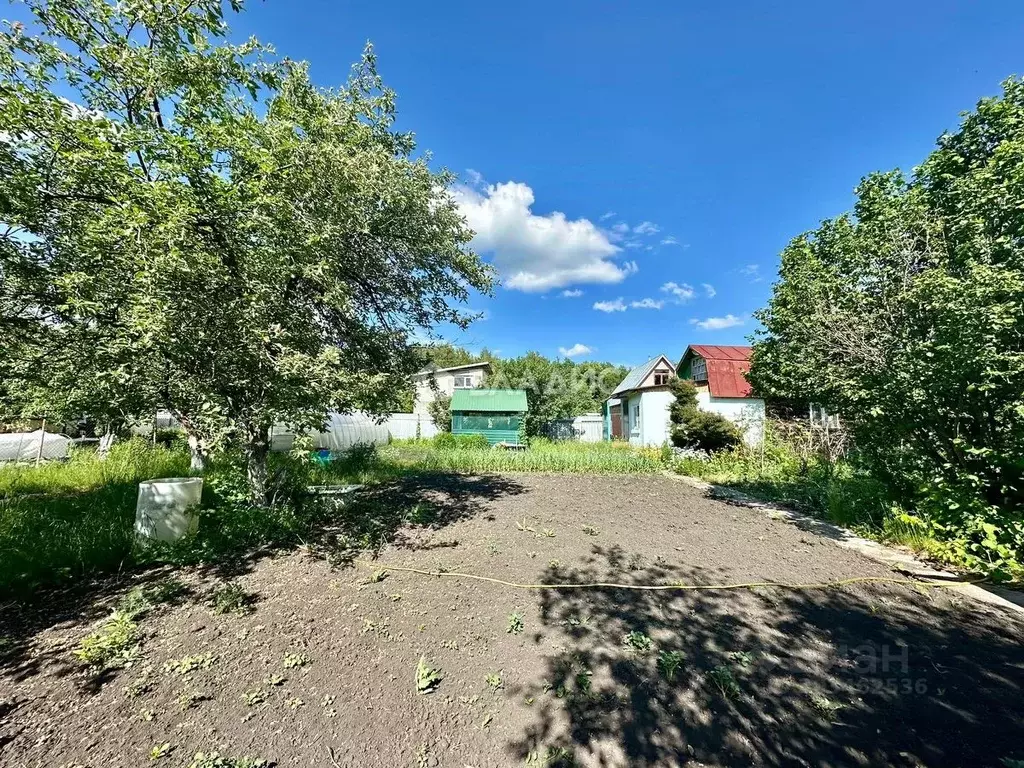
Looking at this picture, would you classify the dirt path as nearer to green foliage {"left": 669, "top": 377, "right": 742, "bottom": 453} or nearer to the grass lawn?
the grass lawn

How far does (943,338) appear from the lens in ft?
13.1

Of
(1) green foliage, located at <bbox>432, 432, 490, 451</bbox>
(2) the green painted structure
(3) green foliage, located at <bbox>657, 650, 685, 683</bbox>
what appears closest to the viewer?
(3) green foliage, located at <bbox>657, 650, 685, 683</bbox>

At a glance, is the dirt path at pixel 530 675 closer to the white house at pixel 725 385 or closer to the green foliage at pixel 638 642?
the green foliage at pixel 638 642

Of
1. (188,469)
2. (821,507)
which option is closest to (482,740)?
(821,507)

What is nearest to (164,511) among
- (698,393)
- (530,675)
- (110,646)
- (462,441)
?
(110,646)

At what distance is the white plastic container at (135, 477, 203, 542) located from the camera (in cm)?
421

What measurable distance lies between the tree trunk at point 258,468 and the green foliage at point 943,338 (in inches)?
274

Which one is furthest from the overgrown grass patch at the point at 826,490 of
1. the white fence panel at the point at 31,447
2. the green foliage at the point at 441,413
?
the white fence panel at the point at 31,447

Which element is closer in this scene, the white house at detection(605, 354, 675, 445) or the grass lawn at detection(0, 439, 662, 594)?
the grass lawn at detection(0, 439, 662, 594)

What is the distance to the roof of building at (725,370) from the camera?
15.8 meters

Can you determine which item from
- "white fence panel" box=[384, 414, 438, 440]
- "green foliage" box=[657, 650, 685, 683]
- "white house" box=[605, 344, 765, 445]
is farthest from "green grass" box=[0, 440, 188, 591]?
"white house" box=[605, 344, 765, 445]

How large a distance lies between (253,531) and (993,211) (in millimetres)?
8318

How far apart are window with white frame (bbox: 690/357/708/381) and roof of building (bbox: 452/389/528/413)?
283 inches

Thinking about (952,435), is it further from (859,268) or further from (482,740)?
(482,740)
